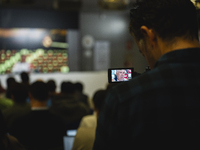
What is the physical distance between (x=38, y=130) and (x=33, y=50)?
592 cm

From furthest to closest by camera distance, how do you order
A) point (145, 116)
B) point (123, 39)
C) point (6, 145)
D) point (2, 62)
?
point (123, 39) < point (2, 62) < point (6, 145) < point (145, 116)

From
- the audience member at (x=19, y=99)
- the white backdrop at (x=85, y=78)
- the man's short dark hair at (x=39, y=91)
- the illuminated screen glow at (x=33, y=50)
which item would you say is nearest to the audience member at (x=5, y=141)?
the man's short dark hair at (x=39, y=91)

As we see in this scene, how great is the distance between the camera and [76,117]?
295 centimetres

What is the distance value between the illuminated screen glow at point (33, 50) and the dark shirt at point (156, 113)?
7.03 metres

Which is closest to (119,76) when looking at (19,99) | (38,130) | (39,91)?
(38,130)

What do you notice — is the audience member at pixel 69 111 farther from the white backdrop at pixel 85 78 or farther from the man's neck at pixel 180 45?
the white backdrop at pixel 85 78

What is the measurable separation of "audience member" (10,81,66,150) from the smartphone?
4.23 ft

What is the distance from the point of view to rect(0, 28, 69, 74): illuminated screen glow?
7352 millimetres

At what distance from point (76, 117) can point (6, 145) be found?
176cm

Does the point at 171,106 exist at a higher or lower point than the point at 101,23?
lower

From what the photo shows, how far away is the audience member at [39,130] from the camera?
1941 mm

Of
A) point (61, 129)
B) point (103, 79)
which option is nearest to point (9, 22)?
point (103, 79)

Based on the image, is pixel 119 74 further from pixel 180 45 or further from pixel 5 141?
pixel 5 141

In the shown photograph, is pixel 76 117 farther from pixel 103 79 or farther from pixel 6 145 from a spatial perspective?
pixel 103 79
